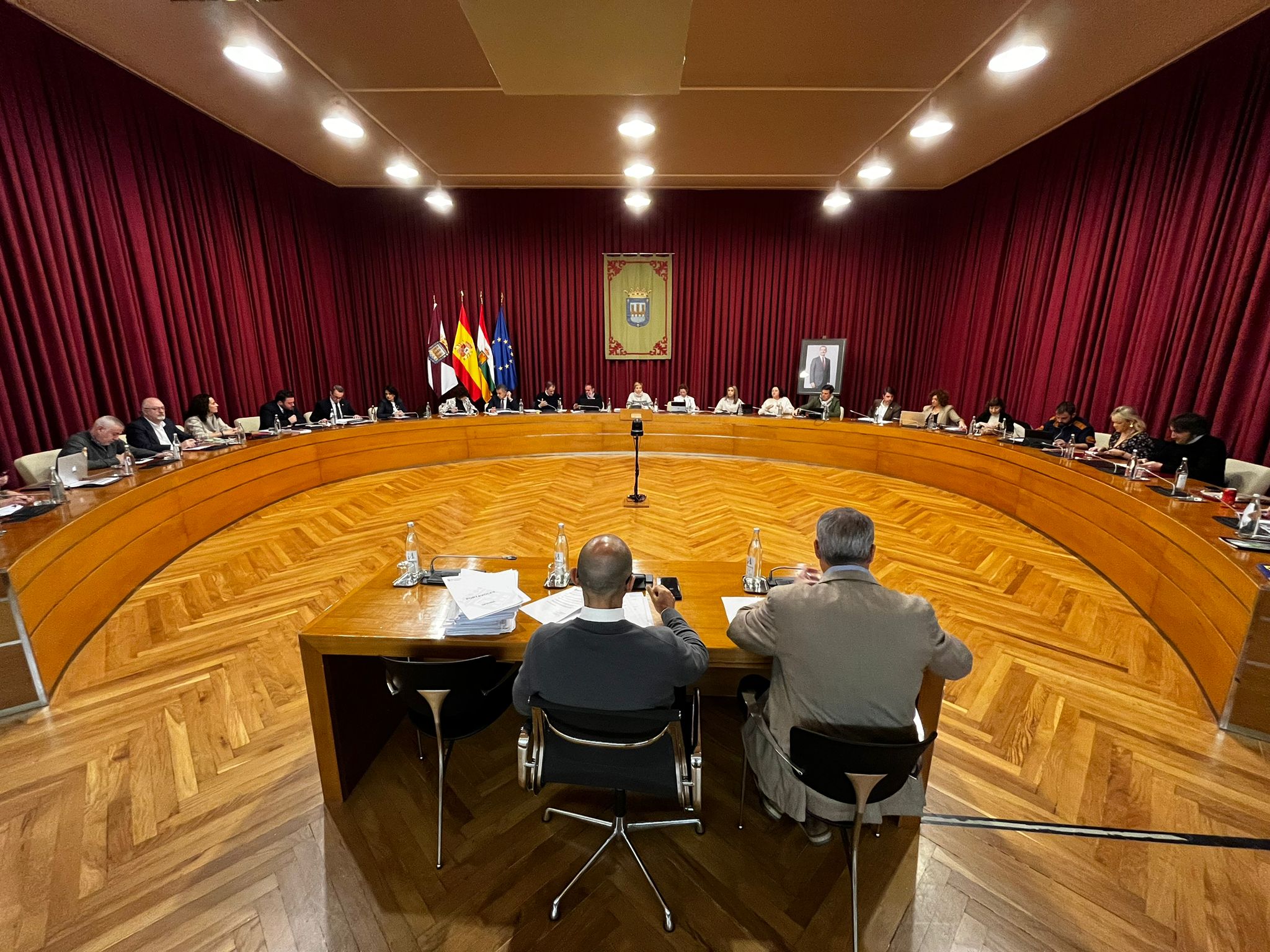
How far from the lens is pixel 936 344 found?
8234 mm

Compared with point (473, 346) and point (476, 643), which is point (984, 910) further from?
point (473, 346)

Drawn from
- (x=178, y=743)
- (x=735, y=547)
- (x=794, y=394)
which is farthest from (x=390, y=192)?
(x=178, y=743)

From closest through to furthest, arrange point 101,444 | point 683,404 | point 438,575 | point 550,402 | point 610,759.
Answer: point 610,759 < point 438,575 < point 101,444 < point 550,402 < point 683,404

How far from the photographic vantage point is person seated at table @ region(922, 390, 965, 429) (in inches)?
251

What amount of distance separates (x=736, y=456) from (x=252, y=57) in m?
6.37

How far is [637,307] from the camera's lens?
8.95m

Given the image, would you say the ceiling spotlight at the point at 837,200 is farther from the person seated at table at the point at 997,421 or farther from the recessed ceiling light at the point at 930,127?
the person seated at table at the point at 997,421

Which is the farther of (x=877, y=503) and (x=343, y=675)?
(x=877, y=503)

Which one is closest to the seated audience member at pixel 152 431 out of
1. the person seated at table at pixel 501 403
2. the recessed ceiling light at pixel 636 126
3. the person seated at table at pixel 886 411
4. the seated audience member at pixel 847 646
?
the person seated at table at pixel 501 403

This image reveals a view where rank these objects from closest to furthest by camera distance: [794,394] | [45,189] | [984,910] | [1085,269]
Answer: [984,910] < [45,189] < [1085,269] < [794,394]

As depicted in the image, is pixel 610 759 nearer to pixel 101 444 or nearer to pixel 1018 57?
pixel 101 444

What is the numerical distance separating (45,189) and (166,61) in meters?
1.43

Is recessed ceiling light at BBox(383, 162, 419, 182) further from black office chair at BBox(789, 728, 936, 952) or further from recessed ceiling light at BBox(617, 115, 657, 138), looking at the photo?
black office chair at BBox(789, 728, 936, 952)

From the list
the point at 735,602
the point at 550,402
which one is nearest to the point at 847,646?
the point at 735,602
